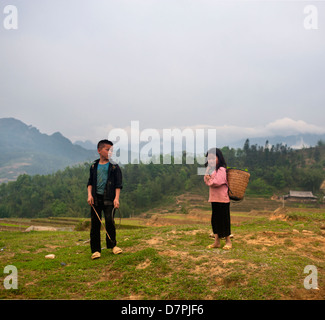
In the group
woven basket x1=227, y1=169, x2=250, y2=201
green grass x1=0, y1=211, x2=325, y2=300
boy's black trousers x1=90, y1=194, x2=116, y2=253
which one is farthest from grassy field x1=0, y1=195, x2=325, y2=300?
woven basket x1=227, y1=169, x2=250, y2=201

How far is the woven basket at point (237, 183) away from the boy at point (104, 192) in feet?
8.13

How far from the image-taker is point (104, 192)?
216 inches

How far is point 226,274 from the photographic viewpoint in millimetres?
3949

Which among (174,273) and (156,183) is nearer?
(174,273)

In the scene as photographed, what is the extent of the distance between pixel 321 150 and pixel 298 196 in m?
61.7

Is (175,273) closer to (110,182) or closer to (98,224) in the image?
(98,224)

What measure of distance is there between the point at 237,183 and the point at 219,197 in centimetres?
50

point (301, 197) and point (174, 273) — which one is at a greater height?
point (174, 273)

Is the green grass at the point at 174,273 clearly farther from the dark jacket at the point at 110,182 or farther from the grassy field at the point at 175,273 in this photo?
the dark jacket at the point at 110,182

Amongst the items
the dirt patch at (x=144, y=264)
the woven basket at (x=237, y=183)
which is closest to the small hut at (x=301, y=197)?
the woven basket at (x=237, y=183)

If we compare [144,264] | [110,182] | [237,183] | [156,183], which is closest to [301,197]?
[156,183]

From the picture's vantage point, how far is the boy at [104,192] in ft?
17.9

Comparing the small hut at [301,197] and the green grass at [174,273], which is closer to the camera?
the green grass at [174,273]
